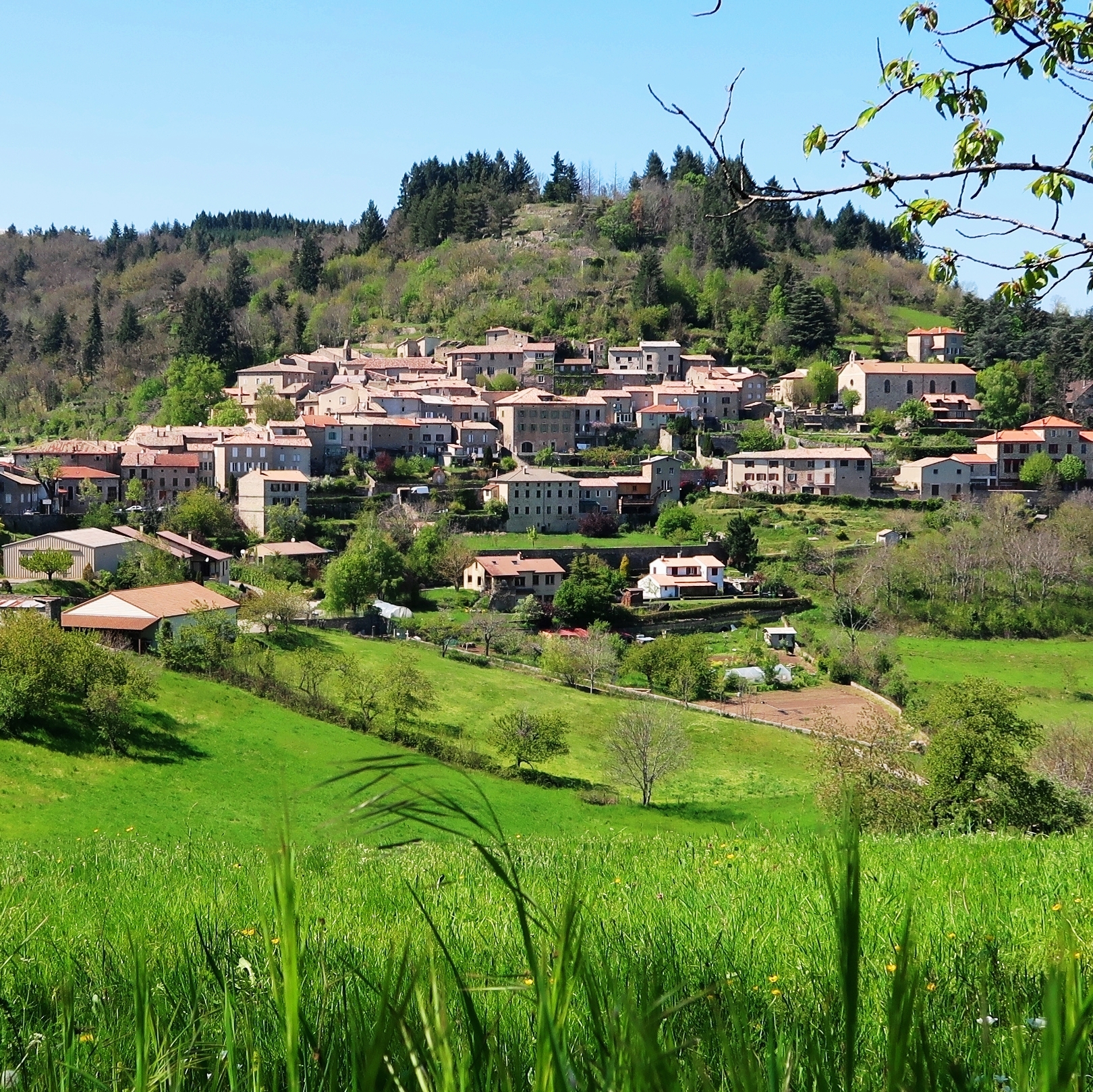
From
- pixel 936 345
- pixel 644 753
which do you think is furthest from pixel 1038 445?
pixel 644 753

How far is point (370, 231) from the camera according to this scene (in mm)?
116188

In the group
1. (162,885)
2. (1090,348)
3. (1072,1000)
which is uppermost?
(1090,348)

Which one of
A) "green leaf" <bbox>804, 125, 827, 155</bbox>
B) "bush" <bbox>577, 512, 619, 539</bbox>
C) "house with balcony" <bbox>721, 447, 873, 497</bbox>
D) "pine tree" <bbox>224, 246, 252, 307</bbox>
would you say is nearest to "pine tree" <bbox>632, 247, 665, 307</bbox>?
"house with balcony" <bbox>721, 447, 873, 497</bbox>

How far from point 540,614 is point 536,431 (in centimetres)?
2331

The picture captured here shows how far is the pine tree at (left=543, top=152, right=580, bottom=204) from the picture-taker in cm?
12175

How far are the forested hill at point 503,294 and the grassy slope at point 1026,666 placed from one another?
128ft

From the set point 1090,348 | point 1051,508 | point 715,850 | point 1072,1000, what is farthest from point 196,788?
point 1090,348

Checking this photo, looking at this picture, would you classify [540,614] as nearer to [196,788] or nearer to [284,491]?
[284,491]

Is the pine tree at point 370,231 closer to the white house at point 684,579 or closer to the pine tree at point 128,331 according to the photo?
the pine tree at point 128,331

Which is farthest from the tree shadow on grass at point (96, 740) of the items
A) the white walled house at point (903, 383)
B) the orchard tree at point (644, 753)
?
the white walled house at point (903, 383)

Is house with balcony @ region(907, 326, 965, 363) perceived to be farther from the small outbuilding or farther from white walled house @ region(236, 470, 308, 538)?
white walled house @ region(236, 470, 308, 538)

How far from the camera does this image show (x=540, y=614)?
49500 millimetres

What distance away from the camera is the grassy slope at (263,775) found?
20781mm

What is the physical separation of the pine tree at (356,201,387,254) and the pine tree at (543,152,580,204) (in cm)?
1765
